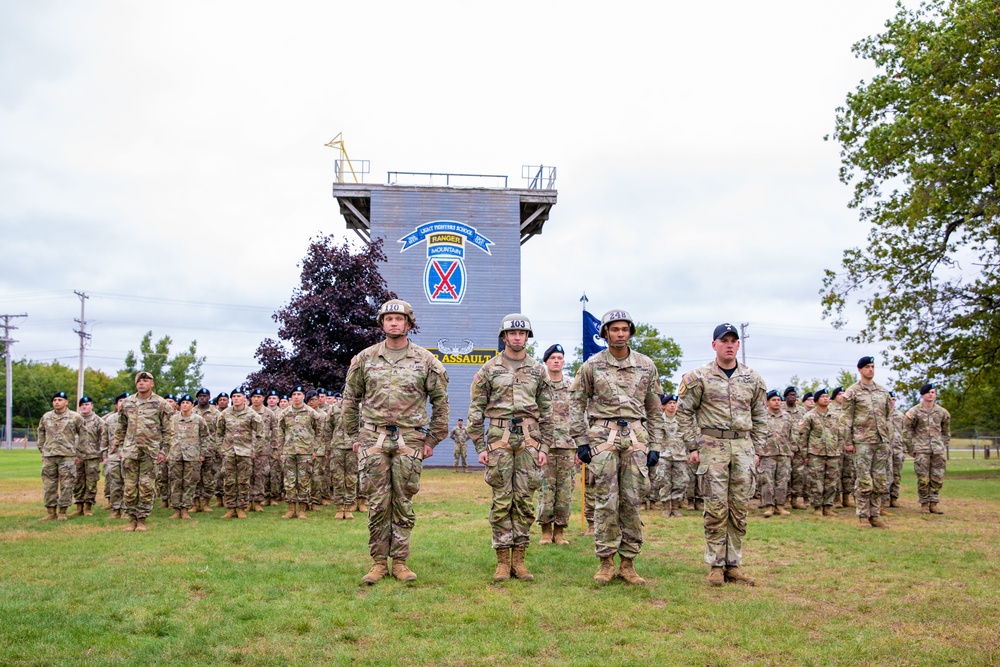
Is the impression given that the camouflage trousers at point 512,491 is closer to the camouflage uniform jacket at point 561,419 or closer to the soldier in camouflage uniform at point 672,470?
the camouflage uniform jacket at point 561,419

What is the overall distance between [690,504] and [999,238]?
14.4 m

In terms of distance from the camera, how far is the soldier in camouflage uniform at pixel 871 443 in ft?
41.9

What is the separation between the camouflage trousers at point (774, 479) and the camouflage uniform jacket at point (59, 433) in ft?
42.7

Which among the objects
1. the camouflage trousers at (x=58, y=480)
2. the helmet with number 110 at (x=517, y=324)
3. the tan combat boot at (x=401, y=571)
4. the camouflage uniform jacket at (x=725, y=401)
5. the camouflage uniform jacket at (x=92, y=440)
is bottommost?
the tan combat boot at (x=401, y=571)

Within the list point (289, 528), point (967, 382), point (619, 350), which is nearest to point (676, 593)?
point (619, 350)

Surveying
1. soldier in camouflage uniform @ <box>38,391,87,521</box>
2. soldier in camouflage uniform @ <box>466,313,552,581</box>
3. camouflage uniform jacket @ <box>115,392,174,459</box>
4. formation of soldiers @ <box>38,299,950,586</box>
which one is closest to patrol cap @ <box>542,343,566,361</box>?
formation of soldiers @ <box>38,299,950,586</box>

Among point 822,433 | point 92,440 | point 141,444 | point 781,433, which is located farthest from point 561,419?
point 92,440

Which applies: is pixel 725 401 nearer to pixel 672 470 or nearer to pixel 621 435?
pixel 621 435

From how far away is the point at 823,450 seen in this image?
49.2 ft

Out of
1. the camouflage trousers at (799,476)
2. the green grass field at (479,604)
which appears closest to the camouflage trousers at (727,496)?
the green grass field at (479,604)

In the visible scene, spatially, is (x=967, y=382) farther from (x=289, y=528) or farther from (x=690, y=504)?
(x=289, y=528)

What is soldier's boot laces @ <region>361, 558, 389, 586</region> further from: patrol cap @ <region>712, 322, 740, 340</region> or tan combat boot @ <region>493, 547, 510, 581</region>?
patrol cap @ <region>712, 322, 740, 340</region>

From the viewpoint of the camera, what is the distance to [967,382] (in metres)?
26.1

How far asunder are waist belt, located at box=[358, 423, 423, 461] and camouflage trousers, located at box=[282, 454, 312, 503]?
7.21 metres
